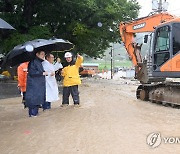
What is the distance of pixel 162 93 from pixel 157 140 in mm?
6990

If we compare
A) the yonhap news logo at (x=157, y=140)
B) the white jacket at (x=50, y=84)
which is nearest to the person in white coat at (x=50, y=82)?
the white jacket at (x=50, y=84)

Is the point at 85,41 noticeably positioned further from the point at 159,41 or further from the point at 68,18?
the point at 159,41

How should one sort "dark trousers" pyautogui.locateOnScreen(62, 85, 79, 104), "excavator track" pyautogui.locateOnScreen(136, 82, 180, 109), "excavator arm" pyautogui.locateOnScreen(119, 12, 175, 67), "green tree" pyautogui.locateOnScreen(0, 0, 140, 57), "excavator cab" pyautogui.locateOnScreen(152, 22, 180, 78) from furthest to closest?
"green tree" pyautogui.locateOnScreen(0, 0, 140, 57)
"excavator arm" pyautogui.locateOnScreen(119, 12, 175, 67)
"excavator track" pyautogui.locateOnScreen(136, 82, 180, 109)
"excavator cab" pyautogui.locateOnScreen(152, 22, 180, 78)
"dark trousers" pyautogui.locateOnScreen(62, 85, 79, 104)

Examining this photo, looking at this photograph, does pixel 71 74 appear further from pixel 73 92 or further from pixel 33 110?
pixel 33 110

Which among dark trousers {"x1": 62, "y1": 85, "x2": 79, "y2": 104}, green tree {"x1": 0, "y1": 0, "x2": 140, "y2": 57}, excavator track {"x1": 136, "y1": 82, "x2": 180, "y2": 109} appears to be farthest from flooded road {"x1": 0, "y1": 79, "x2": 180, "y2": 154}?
green tree {"x1": 0, "y1": 0, "x2": 140, "y2": 57}

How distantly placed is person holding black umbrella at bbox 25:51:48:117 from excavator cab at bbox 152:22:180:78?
5330 mm

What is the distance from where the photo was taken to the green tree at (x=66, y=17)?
2239cm

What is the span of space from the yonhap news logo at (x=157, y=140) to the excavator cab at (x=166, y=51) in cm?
600

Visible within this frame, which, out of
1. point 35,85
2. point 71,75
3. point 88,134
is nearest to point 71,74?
point 71,75

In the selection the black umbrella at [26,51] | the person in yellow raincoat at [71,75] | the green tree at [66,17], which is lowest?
the person in yellow raincoat at [71,75]

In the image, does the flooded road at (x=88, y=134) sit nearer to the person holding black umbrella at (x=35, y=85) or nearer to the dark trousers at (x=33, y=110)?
the dark trousers at (x=33, y=110)

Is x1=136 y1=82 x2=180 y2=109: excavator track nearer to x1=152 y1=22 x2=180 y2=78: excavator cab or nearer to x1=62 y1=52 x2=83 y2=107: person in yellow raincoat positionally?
x1=152 y1=22 x2=180 y2=78: excavator cab

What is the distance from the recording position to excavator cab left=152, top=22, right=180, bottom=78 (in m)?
12.5

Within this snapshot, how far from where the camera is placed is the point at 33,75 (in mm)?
8969
